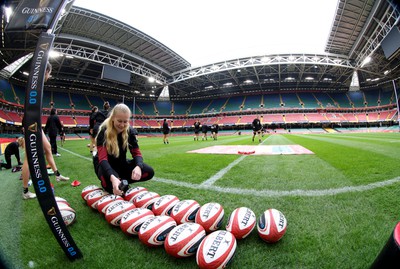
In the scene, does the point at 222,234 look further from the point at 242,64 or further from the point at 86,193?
the point at 242,64

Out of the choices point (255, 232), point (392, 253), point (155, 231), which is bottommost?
point (255, 232)

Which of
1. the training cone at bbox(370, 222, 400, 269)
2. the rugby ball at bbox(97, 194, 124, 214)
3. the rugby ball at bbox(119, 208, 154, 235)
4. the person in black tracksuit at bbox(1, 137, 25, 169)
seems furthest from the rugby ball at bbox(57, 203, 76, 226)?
the person in black tracksuit at bbox(1, 137, 25, 169)

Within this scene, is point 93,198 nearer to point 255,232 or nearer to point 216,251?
point 216,251

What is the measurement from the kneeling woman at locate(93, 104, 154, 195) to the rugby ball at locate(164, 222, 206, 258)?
1.12 m

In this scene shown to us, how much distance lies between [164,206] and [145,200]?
0.36 m

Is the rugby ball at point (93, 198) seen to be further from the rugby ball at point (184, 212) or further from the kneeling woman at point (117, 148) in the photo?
the rugby ball at point (184, 212)

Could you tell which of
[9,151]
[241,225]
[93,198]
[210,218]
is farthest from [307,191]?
[9,151]

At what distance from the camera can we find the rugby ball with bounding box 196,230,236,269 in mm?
1265

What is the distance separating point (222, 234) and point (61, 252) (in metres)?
1.45

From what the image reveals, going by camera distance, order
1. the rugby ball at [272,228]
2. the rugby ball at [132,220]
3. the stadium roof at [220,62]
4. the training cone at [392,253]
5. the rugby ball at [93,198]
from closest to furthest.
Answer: the training cone at [392,253]
the rugby ball at [272,228]
the rugby ball at [132,220]
the rugby ball at [93,198]
the stadium roof at [220,62]

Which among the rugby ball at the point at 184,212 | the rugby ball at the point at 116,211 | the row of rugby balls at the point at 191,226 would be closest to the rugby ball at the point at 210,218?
the row of rugby balls at the point at 191,226

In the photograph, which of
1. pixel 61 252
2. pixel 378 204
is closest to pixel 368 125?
pixel 378 204

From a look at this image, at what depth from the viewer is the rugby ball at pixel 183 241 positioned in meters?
1.42

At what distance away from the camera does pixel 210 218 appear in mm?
1794
